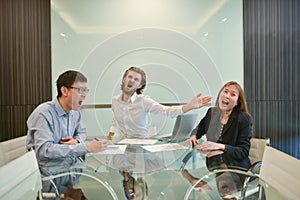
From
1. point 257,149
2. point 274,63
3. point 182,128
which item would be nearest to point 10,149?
point 182,128

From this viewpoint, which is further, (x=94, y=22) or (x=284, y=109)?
(x=284, y=109)

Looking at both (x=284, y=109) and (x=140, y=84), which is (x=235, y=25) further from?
(x=140, y=84)

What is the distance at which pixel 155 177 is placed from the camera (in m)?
1.95

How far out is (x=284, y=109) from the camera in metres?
3.32

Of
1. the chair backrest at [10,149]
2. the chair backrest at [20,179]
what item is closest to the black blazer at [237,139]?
the chair backrest at [20,179]

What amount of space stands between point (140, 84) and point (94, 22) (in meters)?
1.14

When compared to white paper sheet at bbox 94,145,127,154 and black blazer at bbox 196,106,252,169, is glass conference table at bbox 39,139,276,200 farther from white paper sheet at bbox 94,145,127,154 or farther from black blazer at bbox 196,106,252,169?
black blazer at bbox 196,106,252,169

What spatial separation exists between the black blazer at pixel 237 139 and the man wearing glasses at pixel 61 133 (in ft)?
2.83

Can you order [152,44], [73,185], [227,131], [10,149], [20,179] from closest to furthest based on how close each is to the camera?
1. [20,179]
2. [73,185]
3. [10,149]
4. [227,131]
5. [152,44]

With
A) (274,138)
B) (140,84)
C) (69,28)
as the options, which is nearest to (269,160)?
(140,84)

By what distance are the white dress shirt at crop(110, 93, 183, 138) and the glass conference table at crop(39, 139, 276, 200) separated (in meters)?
0.14

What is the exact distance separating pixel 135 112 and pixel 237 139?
0.76 metres

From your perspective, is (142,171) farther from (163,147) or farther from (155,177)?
(163,147)

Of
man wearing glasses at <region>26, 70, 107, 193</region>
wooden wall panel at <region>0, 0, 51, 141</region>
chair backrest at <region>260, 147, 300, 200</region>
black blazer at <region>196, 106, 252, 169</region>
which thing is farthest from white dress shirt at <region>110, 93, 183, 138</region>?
wooden wall panel at <region>0, 0, 51, 141</region>
